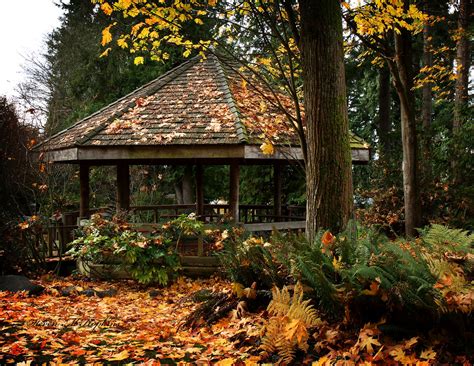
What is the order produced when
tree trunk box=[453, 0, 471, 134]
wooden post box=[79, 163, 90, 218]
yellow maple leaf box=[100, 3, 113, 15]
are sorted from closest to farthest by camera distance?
yellow maple leaf box=[100, 3, 113, 15]
wooden post box=[79, 163, 90, 218]
tree trunk box=[453, 0, 471, 134]

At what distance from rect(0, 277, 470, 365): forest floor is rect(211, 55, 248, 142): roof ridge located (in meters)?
3.94

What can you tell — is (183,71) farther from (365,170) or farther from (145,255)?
(365,170)

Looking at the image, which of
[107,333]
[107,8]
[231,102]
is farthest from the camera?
[231,102]

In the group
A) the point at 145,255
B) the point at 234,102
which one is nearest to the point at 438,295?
the point at 145,255

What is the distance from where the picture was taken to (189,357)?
3898mm

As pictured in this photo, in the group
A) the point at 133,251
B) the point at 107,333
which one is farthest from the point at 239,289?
the point at 133,251

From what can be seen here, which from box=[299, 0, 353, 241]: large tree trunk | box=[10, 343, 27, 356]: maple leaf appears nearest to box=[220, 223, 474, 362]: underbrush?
box=[299, 0, 353, 241]: large tree trunk

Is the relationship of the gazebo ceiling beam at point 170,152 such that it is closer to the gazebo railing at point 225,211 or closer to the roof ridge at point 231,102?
the roof ridge at point 231,102

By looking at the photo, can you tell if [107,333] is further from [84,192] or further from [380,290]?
[84,192]

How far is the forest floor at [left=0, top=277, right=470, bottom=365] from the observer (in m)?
3.31

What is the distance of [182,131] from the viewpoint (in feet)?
32.4

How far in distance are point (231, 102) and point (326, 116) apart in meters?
5.96

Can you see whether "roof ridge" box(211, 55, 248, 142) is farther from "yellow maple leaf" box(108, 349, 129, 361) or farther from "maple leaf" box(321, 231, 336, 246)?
"yellow maple leaf" box(108, 349, 129, 361)

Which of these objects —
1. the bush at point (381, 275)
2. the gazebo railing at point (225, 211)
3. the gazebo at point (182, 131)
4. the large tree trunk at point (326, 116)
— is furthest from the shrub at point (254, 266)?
the gazebo railing at point (225, 211)
